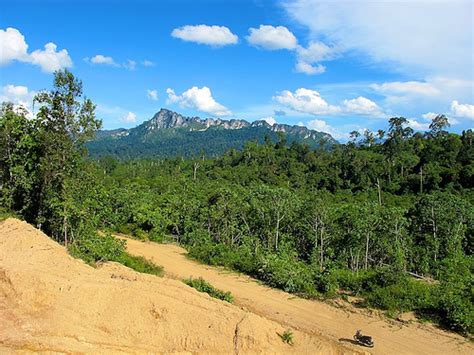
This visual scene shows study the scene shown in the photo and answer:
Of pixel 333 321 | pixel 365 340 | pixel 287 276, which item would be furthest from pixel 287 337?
pixel 287 276

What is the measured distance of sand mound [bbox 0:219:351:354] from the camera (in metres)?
8.68

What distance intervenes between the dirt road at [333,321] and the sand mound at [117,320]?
140 inches

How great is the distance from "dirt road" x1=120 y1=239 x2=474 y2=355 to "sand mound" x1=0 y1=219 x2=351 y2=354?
11.6 feet

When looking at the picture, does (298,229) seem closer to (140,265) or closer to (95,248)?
(140,265)

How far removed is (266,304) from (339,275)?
3963 millimetres

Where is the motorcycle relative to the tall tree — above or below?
below

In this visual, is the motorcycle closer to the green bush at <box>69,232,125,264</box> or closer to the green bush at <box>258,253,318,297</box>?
the green bush at <box>258,253,318,297</box>

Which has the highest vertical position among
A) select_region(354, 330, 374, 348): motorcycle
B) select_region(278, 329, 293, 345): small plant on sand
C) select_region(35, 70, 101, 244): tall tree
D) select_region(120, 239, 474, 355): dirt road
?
select_region(35, 70, 101, 244): tall tree

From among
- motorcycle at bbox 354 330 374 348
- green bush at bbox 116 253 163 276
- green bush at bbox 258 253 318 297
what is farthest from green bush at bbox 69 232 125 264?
motorcycle at bbox 354 330 374 348

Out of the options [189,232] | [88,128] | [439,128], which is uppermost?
[439,128]

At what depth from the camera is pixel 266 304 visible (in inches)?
613

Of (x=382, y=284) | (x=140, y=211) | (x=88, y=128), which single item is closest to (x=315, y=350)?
(x=382, y=284)

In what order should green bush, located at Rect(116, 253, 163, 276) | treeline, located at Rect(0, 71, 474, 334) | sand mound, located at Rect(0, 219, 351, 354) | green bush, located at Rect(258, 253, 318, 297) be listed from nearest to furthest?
sand mound, located at Rect(0, 219, 351, 354), treeline, located at Rect(0, 71, 474, 334), green bush, located at Rect(258, 253, 318, 297), green bush, located at Rect(116, 253, 163, 276)

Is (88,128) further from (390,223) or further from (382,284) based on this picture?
(390,223)
